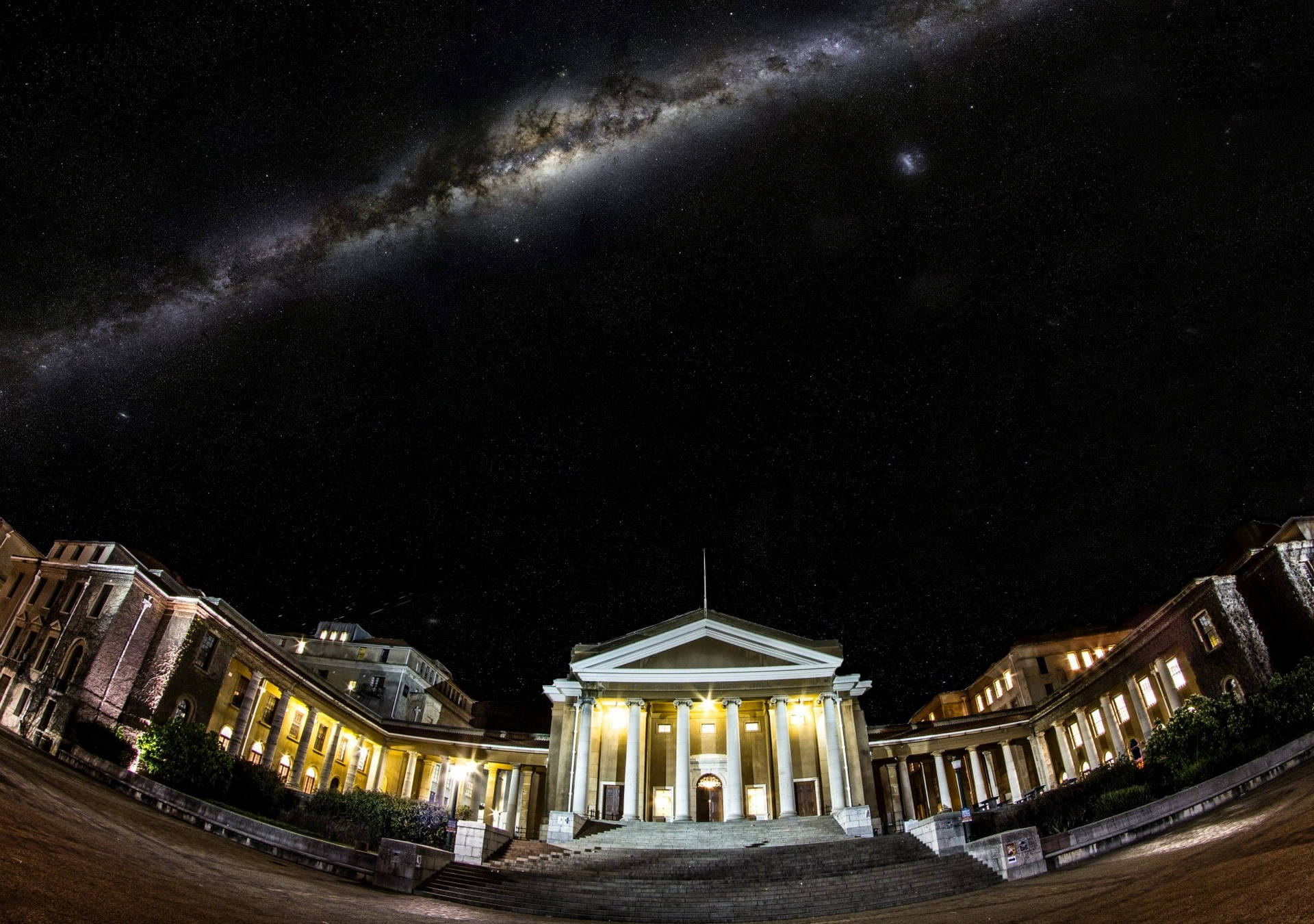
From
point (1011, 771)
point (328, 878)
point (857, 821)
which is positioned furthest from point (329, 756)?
point (1011, 771)

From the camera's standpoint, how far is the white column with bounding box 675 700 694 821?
121ft

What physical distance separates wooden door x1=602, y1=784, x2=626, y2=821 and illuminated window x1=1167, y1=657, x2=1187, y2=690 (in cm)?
2807

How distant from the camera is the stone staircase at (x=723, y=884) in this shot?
19531mm

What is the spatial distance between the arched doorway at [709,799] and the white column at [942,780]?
48.5 feet

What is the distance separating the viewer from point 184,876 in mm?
12938

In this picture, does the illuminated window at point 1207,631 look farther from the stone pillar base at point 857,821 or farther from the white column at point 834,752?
the white column at point 834,752

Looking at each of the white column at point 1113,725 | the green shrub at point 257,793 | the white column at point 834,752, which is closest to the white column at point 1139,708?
the white column at point 1113,725

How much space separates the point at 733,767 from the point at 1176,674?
22187 mm

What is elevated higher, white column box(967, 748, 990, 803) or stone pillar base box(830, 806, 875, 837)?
white column box(967, 748, 990, 803)

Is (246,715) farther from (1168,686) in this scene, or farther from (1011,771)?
(1168,686)

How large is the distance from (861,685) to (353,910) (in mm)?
32723

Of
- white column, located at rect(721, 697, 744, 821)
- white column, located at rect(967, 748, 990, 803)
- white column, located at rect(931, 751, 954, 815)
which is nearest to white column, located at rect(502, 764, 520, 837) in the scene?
white column, located at rect(721, 697, 744, 821)

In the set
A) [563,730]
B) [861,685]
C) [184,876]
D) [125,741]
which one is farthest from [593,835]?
[184,876]

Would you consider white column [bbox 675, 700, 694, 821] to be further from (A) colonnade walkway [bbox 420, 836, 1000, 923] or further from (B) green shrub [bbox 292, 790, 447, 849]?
(B) green shrub [bbox 292, 790, 447, 849]
